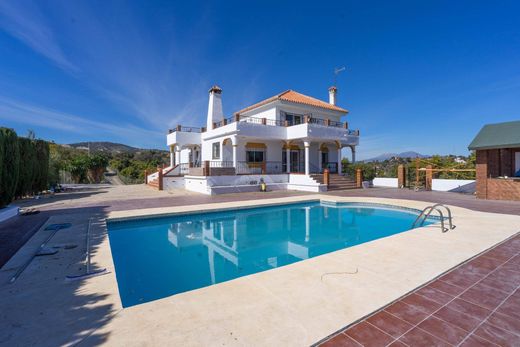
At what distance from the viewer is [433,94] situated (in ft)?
76.5

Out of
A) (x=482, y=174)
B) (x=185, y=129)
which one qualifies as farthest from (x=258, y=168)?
(x=482, y=174)

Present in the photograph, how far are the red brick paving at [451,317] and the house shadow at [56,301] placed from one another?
2.75m

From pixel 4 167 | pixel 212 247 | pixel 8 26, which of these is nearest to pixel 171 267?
pixel 212 247

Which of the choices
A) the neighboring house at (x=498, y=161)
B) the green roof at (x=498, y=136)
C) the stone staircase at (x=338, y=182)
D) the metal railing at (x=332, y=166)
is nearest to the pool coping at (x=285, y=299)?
the green roof at (x=498, y=136)

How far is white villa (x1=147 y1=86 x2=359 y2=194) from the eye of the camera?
62.3 ft

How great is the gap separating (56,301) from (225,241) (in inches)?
200

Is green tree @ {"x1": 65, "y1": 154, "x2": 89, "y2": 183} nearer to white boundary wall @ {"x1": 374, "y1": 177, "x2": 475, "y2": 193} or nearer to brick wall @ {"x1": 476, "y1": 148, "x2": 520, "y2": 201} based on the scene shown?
white boundary wall @ {"x1": 374, "y1": 177, "x2": 475, "y2": 193}

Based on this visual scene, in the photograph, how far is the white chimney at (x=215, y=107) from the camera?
23109 mm

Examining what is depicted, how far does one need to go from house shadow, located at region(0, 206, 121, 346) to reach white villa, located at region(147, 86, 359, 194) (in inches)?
487

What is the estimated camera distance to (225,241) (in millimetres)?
8141

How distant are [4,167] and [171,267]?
9.25m

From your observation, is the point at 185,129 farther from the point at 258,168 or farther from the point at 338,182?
the point at 338,182

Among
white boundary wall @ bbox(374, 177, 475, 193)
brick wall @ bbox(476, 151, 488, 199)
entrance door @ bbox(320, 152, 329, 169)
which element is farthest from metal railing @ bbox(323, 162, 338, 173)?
brick wall @ bbox(476, 151, 488, 199)

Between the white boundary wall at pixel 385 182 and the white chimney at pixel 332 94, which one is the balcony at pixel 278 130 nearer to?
the white boundary wall at pixel 385 182
